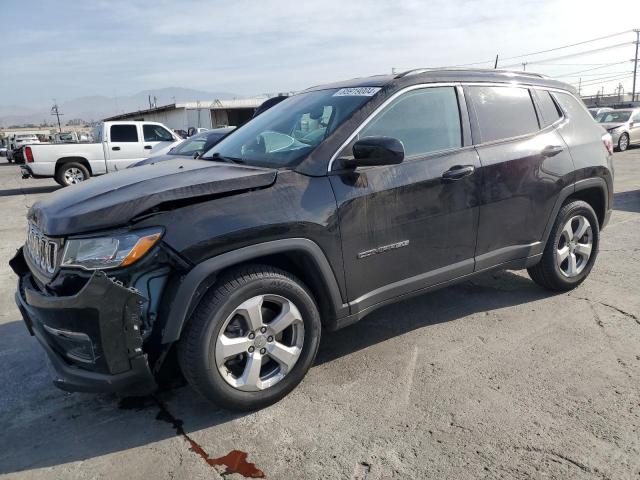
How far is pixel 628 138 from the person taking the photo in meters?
17.7

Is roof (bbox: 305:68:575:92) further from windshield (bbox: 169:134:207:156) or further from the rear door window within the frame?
windshield (bbox: 169:134:207:156)

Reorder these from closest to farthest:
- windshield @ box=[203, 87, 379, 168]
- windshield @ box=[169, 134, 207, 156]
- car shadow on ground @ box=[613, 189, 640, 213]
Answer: windshield @ box=[203, 87, 379, 168], car shadow on ground @ box=[613, 189, 640, 213], windshield @ box=[169, 134, 207, 156]

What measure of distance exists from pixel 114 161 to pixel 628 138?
1728 centimetres

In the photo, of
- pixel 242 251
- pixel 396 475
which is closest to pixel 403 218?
pixel 242 251

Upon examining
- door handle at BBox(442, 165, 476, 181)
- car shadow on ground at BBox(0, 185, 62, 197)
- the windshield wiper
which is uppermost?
the windshield wiper

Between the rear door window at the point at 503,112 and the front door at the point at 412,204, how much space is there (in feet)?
0.65

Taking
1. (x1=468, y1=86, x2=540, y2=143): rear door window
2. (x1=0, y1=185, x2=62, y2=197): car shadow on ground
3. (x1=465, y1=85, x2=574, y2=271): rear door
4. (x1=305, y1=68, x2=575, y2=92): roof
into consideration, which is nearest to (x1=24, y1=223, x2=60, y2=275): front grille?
(x1=305, y1=68, x2=575, y2=92): roof

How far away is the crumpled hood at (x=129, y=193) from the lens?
2.46 meters

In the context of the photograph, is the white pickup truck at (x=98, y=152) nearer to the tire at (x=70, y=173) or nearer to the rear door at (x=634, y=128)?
the tire at (x=70, y=173)

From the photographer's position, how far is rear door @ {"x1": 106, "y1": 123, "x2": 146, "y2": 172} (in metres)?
14.3

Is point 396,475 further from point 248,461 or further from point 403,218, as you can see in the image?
point 403,218

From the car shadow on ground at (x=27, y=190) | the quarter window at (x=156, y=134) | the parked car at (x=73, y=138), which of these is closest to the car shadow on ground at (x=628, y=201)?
the quarter window at (x=156, y=134)

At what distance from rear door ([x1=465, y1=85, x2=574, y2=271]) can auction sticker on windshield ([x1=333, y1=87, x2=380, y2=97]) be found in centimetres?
81

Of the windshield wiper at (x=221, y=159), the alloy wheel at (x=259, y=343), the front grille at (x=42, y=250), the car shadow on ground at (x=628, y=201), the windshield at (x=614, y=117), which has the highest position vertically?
the windshield at (x=614, y=117)
